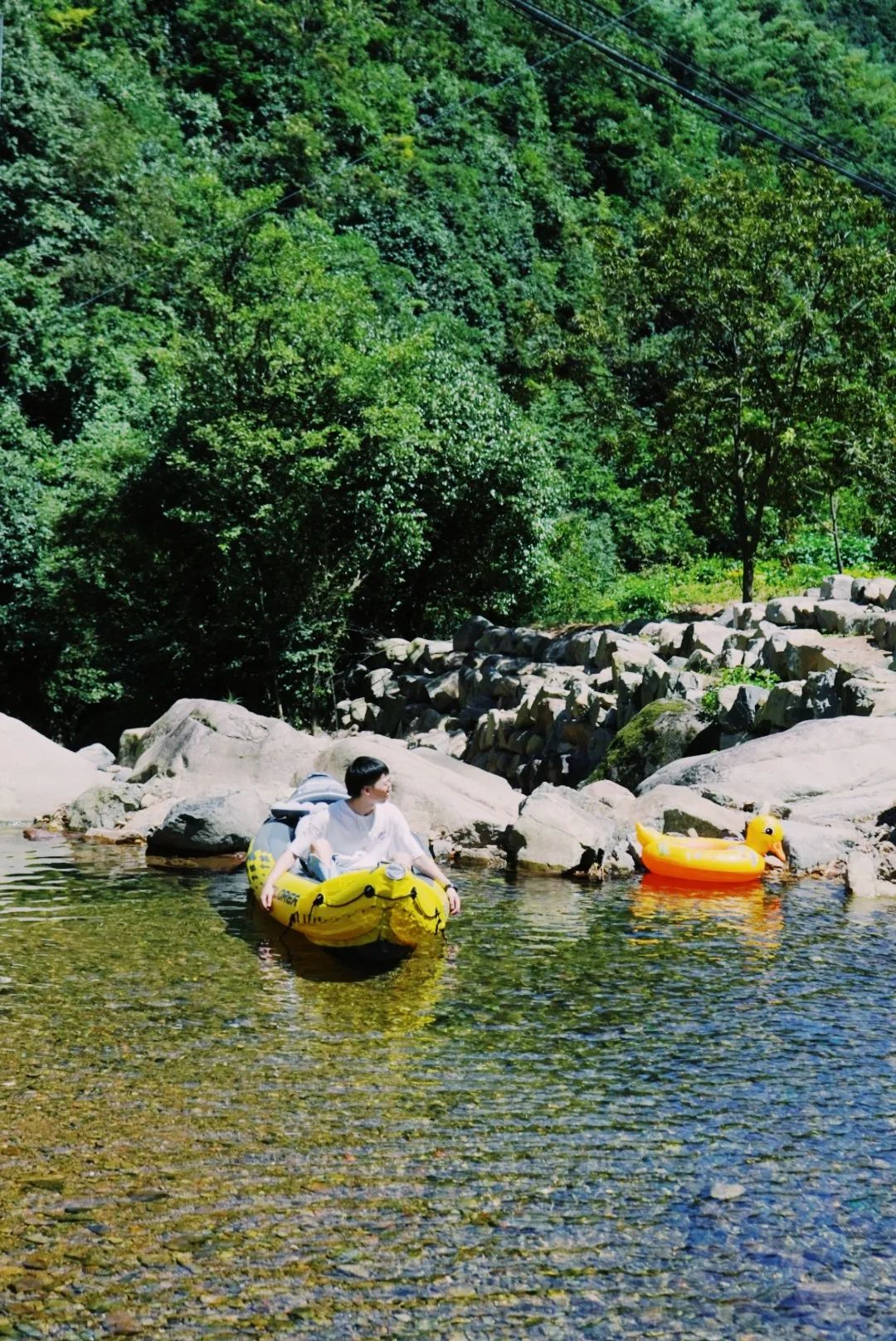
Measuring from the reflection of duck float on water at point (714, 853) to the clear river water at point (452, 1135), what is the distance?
74.8 inches

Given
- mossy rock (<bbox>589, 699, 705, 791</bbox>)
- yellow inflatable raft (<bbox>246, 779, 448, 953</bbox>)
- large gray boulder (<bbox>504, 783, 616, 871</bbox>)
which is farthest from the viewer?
mossy rock (<bbox>589, 699, 705, 791</bbox>)

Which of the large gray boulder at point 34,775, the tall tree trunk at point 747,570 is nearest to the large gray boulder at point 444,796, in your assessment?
the large gray boulder at point 34,775

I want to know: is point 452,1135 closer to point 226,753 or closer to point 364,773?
point 364,773

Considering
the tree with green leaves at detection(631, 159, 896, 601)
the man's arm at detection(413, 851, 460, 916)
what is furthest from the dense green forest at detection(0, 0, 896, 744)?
the man's arm at detection(413, 851, 460, 916)

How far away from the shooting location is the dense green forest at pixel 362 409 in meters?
20.8

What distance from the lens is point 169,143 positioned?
4534 centimetres

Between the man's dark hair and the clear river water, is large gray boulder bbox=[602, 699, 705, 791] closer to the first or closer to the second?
the clear river water

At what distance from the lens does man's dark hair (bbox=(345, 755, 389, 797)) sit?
8.99 metres

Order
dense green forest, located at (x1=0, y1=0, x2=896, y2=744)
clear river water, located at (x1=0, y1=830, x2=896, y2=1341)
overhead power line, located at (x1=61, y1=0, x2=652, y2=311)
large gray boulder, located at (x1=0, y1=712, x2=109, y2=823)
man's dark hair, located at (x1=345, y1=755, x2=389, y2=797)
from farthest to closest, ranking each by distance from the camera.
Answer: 1. overhead power line, located at (x1=61, y1=0, x2=652, y2=311)
2. dense green forest, located at (x1=0, y1=0, x2=896, y2=744)
3. large gray boulder, located at (x1=0, y1=712, x2=109, y2=823)
4. man's dark hair, located at (x1=345, y1=755, x2=389, y2=797)
5. clear river water, located at (x1=0, y1=830, x2=896, y2=1341)

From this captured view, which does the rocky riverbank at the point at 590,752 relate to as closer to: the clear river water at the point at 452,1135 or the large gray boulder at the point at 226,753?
the large gray boulder at the point at 226,753

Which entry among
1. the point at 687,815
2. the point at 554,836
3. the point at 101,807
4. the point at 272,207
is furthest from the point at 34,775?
the point at 272,207

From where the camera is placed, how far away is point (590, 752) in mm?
17156

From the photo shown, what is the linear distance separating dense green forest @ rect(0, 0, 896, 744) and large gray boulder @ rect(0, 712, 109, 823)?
216 inches

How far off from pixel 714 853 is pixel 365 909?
4.35 m
